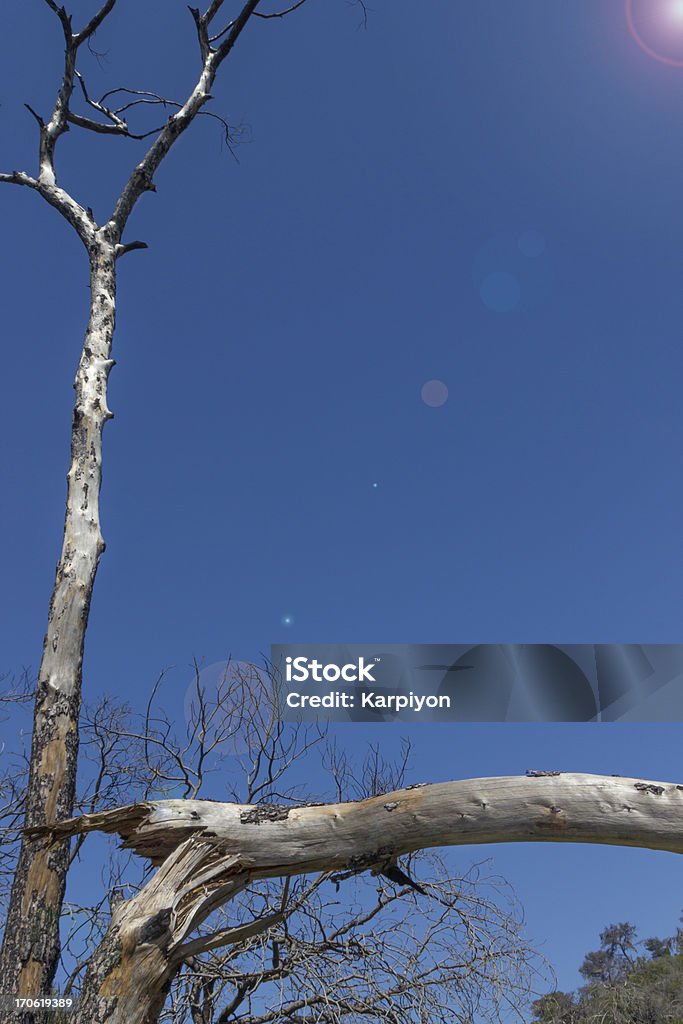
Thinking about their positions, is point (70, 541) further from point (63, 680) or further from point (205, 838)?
point (205, 838)

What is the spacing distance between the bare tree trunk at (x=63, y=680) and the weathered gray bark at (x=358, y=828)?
3.14ft

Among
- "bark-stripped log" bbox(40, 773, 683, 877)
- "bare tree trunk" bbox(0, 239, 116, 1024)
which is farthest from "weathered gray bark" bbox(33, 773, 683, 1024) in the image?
"bare tree trunk" bbox(0, 239, 116, 1024)

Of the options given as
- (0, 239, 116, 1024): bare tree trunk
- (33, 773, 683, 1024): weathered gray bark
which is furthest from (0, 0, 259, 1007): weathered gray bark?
(33, 773, 683, 1024): weathered gray bark

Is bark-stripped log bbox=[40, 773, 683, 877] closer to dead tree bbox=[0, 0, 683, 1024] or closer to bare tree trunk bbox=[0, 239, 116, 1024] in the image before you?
dead tree bbox=[0, 0, 683, 1024]

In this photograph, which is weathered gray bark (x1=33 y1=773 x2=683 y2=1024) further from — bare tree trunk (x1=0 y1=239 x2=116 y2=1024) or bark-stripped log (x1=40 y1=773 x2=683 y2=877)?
bare tree trunk (x1=0 y1=239 x2=116 y2=1024)

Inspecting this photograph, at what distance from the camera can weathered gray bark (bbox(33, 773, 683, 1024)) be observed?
4848mm

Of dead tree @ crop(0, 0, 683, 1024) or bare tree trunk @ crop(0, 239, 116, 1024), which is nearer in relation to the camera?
dead tree @ crop(0, 0, 683, 1024)

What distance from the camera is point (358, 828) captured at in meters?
4.94

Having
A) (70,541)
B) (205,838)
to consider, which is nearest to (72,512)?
(70,541)

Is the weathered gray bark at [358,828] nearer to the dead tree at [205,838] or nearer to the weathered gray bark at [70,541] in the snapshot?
the dead tree at [205,838]

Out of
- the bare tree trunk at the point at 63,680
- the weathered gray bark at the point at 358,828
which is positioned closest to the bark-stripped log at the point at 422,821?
the weathered gray bark at the point at 358,828

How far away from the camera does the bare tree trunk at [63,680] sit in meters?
5.50

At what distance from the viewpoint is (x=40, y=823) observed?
19.0 feet

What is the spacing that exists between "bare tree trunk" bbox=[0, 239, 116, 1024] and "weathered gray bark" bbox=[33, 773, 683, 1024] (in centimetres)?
96
